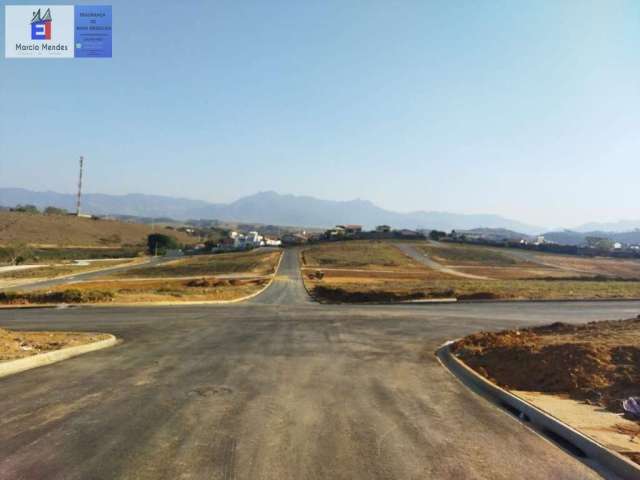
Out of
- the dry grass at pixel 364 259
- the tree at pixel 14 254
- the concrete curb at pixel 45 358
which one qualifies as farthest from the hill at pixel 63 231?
the concrete curb at pixel 45 358

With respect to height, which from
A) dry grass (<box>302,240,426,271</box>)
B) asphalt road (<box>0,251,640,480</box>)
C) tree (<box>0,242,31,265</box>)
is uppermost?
asphalt road (<box>0,251,640,480</box>)

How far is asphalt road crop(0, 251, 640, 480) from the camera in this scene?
6.17 metres

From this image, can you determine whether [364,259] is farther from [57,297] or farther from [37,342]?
[37,342]

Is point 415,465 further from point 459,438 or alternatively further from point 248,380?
point 248,380

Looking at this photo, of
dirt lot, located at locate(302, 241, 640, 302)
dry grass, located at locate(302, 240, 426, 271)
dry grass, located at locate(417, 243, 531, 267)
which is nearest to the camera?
dirt lot, located at locate(302, 241, 640, 302)

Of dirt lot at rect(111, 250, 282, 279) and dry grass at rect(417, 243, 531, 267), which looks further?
dry grass at rect(417, 243, 531, 267)

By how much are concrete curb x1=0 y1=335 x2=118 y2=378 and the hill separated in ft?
360

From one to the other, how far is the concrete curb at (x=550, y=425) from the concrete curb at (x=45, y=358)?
10603mm

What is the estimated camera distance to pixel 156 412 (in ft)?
27.4

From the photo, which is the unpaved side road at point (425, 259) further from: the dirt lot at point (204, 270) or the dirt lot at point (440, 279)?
the dirt lot at point (204, 270)

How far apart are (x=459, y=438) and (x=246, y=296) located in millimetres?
34686

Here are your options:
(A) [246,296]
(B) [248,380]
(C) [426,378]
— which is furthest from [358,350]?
(A) [246,296]

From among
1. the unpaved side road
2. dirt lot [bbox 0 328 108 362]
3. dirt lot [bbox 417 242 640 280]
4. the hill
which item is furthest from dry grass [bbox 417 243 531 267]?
the hill

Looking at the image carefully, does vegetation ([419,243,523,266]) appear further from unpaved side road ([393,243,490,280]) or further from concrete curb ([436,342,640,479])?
concrete curb ([436,342,640,479])
